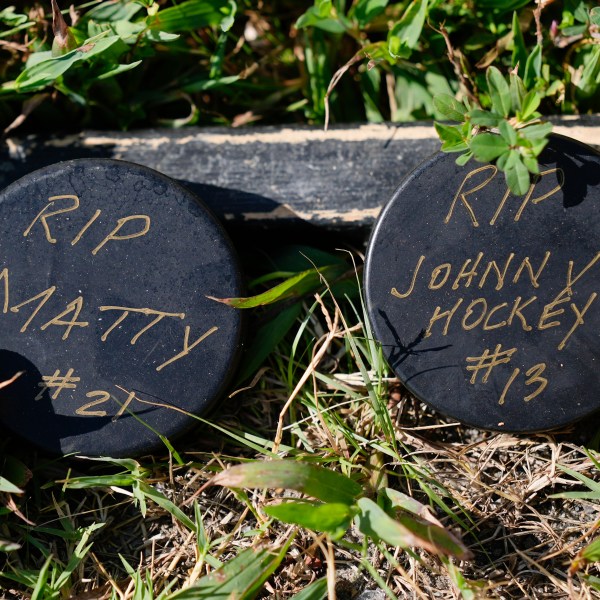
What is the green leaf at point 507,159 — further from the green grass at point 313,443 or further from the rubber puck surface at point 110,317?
the rubber puck surface at point 110,317

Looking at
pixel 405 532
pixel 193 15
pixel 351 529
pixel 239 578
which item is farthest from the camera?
pixel 193 15

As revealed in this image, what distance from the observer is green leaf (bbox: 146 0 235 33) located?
132cm

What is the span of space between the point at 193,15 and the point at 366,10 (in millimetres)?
314

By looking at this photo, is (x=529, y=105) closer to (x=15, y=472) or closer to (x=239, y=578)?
(x=239, y=578)

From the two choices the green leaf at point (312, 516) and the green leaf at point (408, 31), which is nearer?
the green leaf at point (312, 516)

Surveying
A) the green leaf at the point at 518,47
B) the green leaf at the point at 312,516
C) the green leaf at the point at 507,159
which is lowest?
the green leaf at the point at 312,516

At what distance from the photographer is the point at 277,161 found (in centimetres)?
135

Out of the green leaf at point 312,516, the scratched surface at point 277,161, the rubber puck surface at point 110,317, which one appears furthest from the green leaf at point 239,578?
the scratched surface at point 277,161

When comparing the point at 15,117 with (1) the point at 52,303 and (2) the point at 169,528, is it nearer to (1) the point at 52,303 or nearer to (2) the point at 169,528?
(1) the point at 52,303

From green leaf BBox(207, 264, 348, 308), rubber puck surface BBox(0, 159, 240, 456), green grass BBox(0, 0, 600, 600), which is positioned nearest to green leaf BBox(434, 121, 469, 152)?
green grass BBox(0, 0, 600, 600)

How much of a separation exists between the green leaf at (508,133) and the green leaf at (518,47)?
251 millimetres

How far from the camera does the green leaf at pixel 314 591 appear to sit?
113 centimetres

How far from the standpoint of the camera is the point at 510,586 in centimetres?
122

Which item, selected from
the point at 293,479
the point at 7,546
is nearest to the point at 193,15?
the point at 293,479
